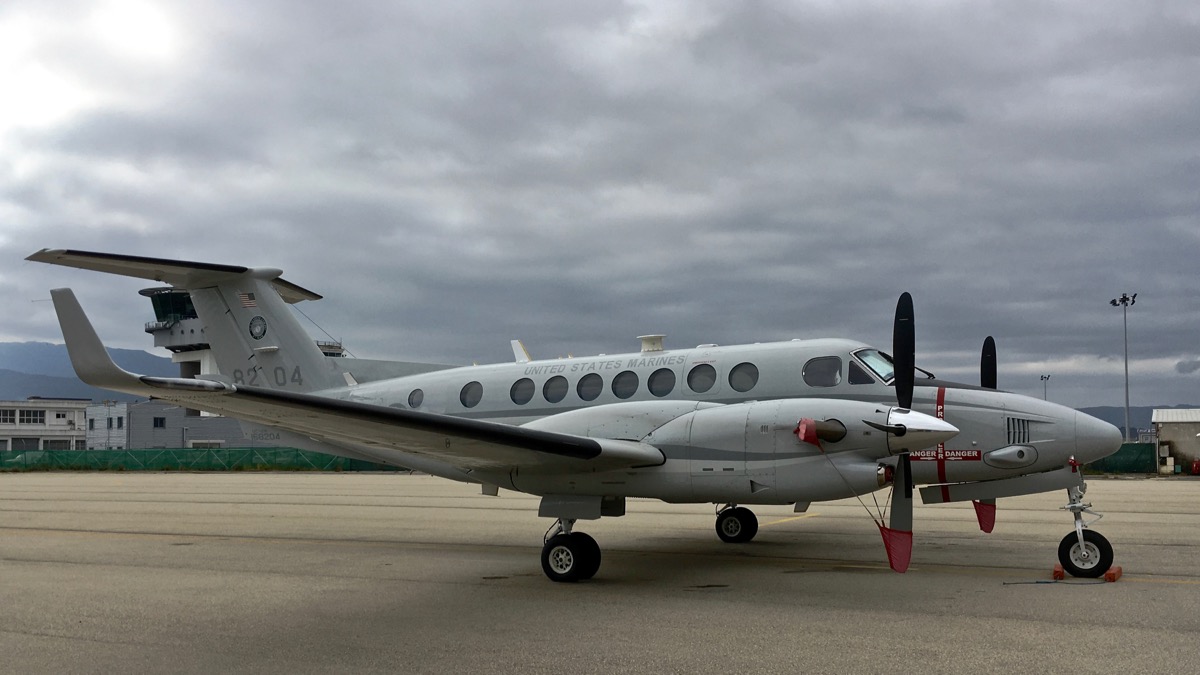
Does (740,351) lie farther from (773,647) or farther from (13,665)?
(13,665)

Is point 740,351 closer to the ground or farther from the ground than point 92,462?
farther from the ground

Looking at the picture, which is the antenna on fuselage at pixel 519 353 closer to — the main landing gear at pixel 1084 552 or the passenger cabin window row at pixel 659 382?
the passenger cabin window row at pixel 659 382

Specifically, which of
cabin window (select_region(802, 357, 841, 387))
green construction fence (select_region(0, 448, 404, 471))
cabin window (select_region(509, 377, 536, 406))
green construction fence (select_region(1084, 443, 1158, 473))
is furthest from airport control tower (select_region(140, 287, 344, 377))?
cabin window (select_region(802, 357, 841, 387))

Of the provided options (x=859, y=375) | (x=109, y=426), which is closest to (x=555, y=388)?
(x=859, y=375)

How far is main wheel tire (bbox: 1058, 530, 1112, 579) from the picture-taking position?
10.0 metres

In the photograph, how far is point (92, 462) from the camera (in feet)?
184

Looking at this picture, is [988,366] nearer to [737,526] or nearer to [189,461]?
[737,526]

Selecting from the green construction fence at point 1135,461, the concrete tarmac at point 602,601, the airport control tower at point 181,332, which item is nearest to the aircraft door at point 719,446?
the concrete tarmac at point 602,601

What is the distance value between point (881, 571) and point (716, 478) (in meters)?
2.83

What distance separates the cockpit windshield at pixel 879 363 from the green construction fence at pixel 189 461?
40708 mm

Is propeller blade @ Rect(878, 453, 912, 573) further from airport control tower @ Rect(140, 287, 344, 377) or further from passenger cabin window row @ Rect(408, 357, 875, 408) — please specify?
airport control tower @ Rect(140, 287, 344, 377)

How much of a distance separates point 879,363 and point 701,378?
228cm

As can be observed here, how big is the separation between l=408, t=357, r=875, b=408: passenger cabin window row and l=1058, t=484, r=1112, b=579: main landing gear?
2785mm

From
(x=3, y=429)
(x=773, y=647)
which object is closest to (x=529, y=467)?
(x=773, y=647)
